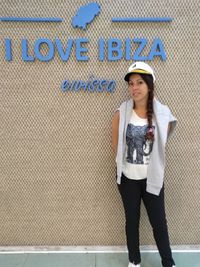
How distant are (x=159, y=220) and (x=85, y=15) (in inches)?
55.1

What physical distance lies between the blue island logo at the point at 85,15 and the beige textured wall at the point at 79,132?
3 centimetres

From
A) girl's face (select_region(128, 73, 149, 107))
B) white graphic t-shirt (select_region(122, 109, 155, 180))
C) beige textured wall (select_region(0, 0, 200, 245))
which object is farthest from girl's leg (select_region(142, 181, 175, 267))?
girl's face (select_region(128, 73, 149, 107))

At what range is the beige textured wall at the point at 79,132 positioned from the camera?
1.90 metres

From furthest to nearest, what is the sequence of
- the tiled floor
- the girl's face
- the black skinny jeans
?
the tiled floor
the black skinny jeans
the girl's face

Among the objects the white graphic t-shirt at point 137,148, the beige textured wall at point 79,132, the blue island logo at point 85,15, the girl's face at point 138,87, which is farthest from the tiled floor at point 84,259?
the blue island logo at point 85,15

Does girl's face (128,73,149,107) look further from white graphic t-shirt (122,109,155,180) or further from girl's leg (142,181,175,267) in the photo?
girl's leg (142,181,175,267)

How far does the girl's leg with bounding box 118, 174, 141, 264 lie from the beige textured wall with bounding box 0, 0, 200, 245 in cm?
24

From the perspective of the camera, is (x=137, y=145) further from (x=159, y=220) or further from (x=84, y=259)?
(x=84, y=259)

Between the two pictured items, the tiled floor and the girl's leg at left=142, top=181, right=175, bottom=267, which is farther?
the tiled floor

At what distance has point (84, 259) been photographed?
6.94ft

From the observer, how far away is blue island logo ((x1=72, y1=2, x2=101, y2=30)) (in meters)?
1.87

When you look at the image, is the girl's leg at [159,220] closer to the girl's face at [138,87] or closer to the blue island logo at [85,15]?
the girl's face at [138,87]

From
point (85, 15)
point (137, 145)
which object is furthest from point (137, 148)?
point (85, 15)

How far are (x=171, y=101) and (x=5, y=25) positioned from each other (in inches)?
47.5
